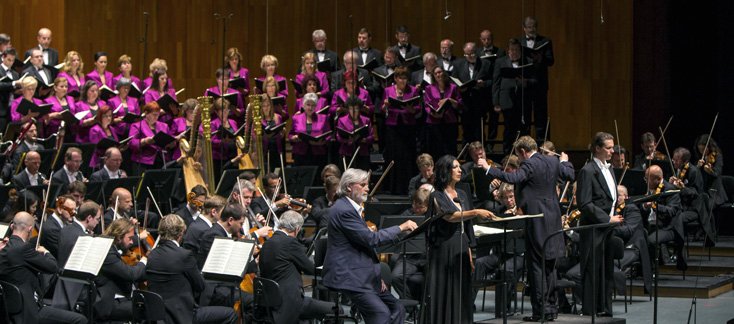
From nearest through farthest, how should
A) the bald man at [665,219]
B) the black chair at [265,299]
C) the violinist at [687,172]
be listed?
the black chair at [265,299]
the bald man at [665,219]
the violinist at [687,172]

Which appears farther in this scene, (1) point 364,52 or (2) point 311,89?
(1) point 364,52

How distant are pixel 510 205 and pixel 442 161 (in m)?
1.92

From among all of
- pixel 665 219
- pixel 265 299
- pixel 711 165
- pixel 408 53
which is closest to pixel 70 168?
pixel 265 299

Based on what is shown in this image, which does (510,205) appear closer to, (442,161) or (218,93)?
(442,161)

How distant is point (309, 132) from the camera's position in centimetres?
997

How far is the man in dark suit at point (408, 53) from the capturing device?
1053 cm

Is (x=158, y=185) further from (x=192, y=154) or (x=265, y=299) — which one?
(x=265, y=299)

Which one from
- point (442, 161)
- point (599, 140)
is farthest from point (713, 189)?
point (442, 161)

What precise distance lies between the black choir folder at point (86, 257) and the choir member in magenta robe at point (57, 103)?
4022 millimetres

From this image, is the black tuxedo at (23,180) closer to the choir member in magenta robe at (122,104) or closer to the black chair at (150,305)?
the choir member in magenta robe at (122,104)

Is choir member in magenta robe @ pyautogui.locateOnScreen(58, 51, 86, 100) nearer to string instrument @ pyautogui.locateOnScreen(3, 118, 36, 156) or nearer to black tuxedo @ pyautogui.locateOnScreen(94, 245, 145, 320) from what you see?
string instrument @ pyautogui.locateOnScreen(3, 118, 36, 156)

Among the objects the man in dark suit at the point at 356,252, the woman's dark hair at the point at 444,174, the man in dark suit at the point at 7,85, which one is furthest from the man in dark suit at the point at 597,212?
the man in dark suit at the point at 7,85

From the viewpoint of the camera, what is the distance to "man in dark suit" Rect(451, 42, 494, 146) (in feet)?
34.3

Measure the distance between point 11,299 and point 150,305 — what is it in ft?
2.91
